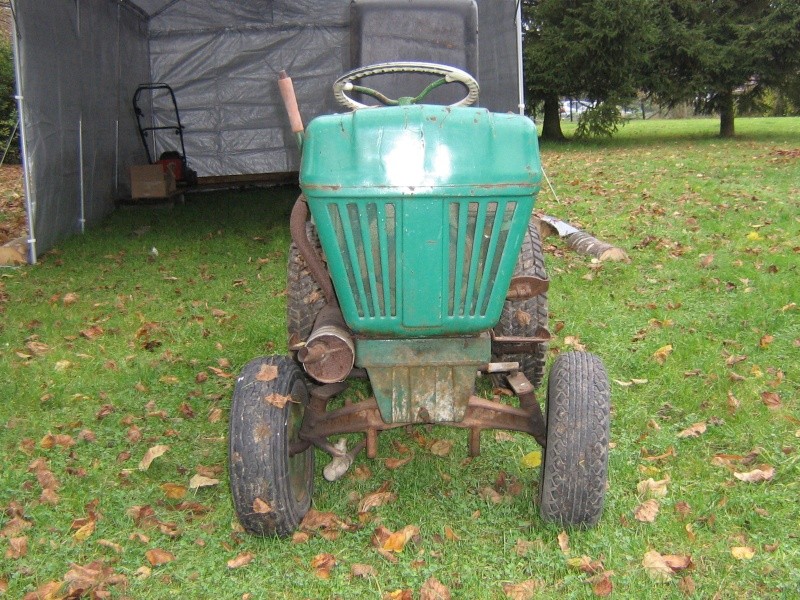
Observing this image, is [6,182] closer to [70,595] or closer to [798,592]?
[70,595]

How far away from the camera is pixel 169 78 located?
40.3 ft

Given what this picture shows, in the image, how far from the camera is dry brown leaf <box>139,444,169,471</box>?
3637 millimetres

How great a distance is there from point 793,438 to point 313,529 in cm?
220

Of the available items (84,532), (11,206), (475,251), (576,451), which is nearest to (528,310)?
(576,451)

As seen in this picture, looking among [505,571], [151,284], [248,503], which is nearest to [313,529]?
[248,503]

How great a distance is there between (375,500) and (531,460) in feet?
2.46

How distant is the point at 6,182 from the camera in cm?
1320

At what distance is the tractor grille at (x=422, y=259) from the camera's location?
2.53m

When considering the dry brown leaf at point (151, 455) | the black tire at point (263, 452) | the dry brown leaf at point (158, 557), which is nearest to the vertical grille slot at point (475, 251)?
the black tire at point (263, 452)

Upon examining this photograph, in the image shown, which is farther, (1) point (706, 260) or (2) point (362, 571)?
(1) point (706, 260)

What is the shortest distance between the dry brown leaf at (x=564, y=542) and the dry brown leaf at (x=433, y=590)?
1.53 ft

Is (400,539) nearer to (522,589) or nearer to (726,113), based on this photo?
(522,589)

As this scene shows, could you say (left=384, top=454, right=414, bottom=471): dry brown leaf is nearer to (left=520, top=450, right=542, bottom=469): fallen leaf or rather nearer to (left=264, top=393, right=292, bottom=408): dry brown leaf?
(left=520, top=450, right=542, bottom=469): fallen leaf

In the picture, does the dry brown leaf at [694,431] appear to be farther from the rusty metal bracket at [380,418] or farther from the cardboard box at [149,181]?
the cardboard box at [149,181]
